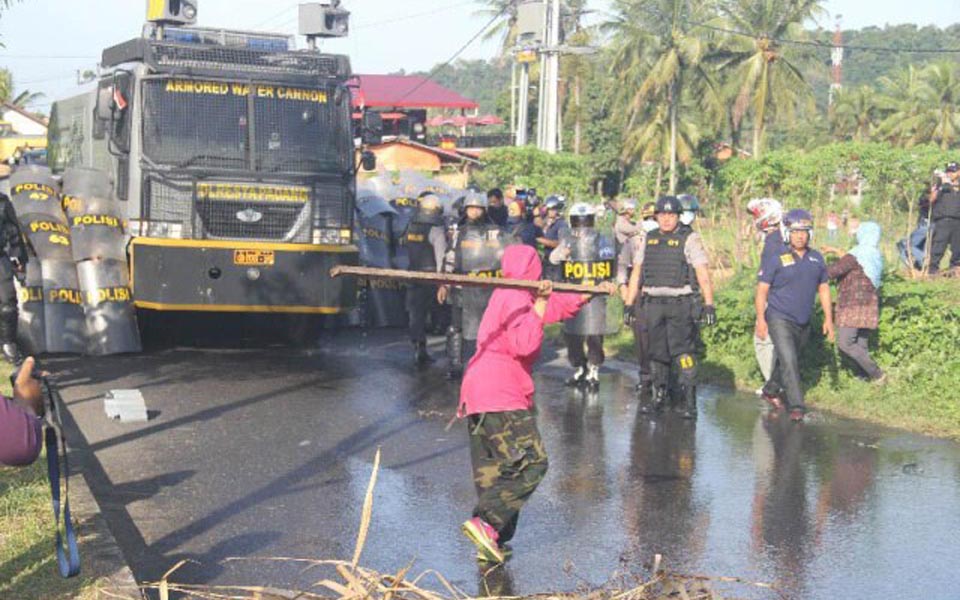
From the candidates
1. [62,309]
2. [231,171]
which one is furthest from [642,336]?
[62,309]

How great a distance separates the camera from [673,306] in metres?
11.8

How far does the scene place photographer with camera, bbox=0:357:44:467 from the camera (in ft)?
13.6

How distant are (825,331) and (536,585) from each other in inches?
230

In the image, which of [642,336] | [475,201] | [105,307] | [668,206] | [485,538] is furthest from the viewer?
[105,307]

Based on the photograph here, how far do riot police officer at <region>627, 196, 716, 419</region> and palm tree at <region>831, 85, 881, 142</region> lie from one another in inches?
2984

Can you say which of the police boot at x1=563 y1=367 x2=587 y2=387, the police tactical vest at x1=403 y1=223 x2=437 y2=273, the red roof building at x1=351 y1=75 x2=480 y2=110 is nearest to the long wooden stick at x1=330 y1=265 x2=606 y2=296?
the police boot at x1=563 y1=367 x2=587 y2=387

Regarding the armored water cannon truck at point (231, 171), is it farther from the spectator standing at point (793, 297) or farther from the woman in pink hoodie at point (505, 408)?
the woman in pink hoodie at point (505, 408)

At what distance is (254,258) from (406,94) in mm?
78227

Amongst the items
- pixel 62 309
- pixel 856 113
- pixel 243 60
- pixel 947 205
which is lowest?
pixel 62 309

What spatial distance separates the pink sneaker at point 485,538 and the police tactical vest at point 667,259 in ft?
16.4

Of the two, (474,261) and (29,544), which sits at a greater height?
(474,261)

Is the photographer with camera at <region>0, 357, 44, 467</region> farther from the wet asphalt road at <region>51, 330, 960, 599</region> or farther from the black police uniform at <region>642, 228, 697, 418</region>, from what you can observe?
the black police uniform at <region>642, 228, 697, 418</region>

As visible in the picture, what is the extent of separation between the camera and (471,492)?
895 centimetres

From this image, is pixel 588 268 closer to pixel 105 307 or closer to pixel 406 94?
pixel 105 307
